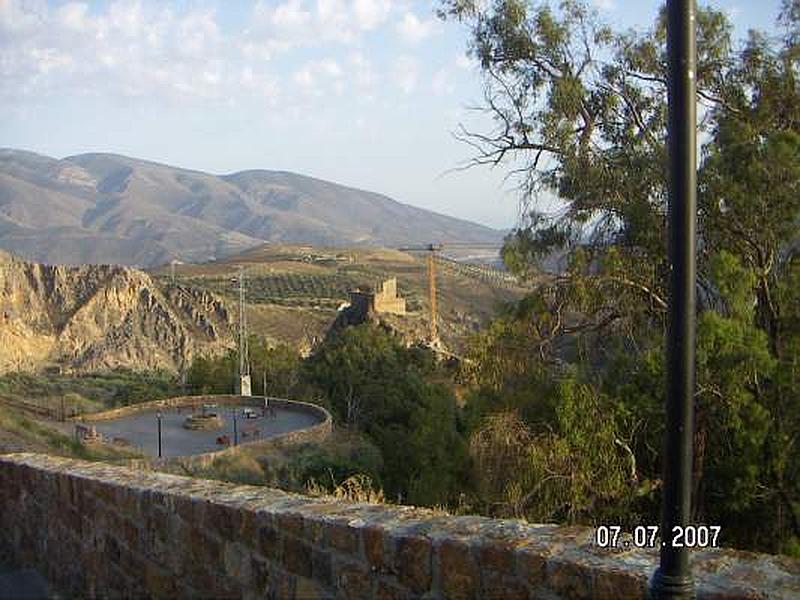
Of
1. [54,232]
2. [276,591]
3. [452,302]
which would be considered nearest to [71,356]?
[452,302]

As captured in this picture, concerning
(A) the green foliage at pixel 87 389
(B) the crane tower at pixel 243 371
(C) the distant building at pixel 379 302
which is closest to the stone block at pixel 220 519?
(A) the green foliage at pixel 87 389

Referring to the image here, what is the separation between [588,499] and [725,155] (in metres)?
4.45

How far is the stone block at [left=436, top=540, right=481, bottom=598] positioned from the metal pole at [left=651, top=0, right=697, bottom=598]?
0.78m

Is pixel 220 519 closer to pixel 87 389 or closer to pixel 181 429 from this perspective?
pixel 181 429

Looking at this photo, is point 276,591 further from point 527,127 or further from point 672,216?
point 527,127

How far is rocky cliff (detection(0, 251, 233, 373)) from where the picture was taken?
56.0 meters

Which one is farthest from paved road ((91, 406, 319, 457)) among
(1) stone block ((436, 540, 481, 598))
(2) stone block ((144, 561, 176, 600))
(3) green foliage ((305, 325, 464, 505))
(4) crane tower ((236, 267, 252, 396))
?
(1) stone block ((436, 540, 481, 598))

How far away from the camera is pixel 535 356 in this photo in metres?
10.9

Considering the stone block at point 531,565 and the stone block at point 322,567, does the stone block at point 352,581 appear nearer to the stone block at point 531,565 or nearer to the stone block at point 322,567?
the stone block at point 322,567

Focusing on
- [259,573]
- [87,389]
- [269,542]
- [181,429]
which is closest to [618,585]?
[269,542]

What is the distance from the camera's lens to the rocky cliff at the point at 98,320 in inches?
2203

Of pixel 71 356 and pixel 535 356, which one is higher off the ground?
pixel 535 356

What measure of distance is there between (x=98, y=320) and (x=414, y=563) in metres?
60.7

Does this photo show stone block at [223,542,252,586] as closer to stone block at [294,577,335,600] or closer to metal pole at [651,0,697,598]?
stone block at [294,577,335,600]
